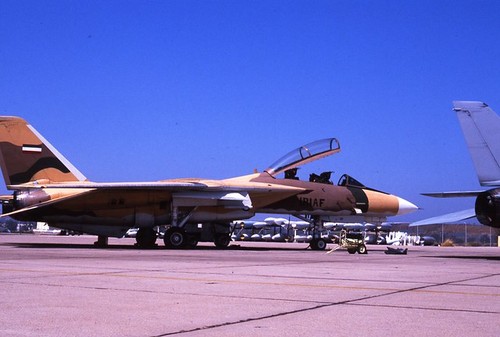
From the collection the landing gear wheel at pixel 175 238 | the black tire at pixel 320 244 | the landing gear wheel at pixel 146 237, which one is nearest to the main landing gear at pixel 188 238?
the landing gear wheel at pixel 175 238

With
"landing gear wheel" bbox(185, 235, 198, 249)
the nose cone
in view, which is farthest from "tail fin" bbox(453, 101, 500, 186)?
"landing gear wheel" bbox(185, 235, 198, 249)

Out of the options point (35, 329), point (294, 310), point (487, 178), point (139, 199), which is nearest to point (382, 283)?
point (294, 310)

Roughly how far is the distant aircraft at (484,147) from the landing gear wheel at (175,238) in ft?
32.2

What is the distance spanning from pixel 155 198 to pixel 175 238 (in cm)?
157

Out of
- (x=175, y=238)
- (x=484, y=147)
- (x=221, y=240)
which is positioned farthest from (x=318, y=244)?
(x=484, y=147)

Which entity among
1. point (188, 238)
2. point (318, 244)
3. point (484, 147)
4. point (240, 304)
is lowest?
point (240, 304)

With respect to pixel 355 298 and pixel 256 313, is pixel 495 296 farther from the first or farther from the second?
pixel 256 313

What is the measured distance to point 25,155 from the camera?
21438mm

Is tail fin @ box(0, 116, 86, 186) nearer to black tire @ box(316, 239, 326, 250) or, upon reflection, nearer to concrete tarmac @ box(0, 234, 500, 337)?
black tire @ box(316, 239, 326, 250)

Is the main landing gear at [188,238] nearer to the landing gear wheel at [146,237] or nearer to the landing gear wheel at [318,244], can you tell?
the landing gear wheel at [146,237]

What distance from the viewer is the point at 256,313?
18.4 ft

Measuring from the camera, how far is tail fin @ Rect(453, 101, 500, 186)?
15.9m

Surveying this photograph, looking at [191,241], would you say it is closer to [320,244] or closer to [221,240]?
[221,240]

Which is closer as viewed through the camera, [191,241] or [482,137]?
[482,137]
